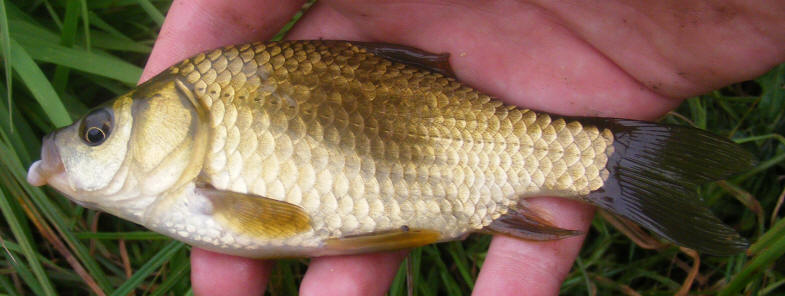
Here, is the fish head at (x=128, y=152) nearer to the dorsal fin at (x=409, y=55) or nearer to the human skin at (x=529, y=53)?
the human skin at (x=529, y=53)

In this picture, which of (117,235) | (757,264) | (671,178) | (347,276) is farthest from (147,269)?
(757,264)

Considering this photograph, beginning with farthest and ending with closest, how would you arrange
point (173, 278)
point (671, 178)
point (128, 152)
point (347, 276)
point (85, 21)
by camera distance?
point (85, 21) < point (173, 278) < point (347, 276) < point (671, 178) < point (128, 152)

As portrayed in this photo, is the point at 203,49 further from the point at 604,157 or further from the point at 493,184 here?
the point at 604,157

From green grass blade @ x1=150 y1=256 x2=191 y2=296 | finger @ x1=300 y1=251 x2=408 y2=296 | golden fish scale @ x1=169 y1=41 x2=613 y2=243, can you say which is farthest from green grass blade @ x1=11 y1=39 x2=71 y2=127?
finger @ x1=300 y1=251 x2=408 y2=296

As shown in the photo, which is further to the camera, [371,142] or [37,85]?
[37,85]

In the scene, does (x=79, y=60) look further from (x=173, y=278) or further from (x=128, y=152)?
(x=173, y=278)

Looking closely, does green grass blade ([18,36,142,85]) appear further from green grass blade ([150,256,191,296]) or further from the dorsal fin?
the dorsal fin

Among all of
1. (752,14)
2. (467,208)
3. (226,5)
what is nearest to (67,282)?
(226,5)
